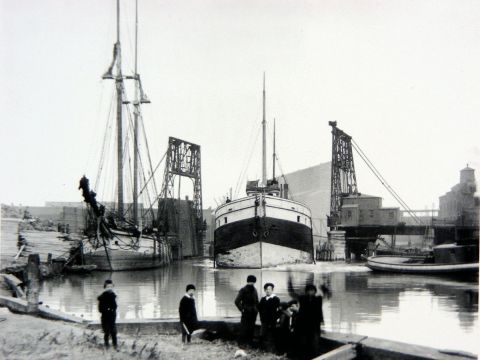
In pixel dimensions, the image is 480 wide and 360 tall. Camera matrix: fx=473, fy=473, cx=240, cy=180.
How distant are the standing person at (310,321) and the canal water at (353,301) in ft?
8.46

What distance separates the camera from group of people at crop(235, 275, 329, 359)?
24.9 feet

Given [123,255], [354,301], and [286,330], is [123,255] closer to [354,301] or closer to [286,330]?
[354,301]

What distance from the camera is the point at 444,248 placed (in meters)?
26.1

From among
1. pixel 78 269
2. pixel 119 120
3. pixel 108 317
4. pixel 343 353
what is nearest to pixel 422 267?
pixel 78 269

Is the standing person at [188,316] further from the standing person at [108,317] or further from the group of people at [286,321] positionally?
the standing person at [108,317]

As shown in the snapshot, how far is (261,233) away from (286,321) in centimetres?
2274

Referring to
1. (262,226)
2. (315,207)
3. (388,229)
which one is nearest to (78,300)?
(262,226)

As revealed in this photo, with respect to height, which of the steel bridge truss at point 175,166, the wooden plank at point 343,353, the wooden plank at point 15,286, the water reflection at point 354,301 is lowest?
the water reflection at point 354,301

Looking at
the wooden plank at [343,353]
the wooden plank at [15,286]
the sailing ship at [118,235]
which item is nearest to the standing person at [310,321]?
the wooden plank at [343,353]

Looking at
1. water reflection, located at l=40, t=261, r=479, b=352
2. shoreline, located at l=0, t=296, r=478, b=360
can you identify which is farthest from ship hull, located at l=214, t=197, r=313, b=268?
shoreline, located at l=0, t=296, r=478, b=360

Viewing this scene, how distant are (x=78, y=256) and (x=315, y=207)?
41647 mm

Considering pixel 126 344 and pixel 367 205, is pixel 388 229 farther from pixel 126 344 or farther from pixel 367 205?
pixel 126 344

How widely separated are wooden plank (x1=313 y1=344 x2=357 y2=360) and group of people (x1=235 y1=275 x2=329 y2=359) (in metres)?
0.69

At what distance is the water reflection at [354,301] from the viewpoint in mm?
11991
